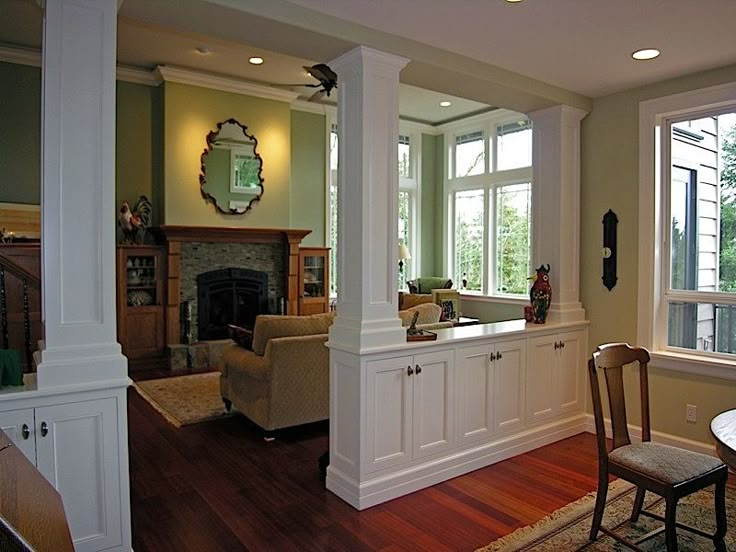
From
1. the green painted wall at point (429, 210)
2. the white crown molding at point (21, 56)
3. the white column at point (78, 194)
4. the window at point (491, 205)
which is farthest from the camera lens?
the green painted wall at point (429, 210)

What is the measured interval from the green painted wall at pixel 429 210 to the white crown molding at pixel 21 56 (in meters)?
5.53

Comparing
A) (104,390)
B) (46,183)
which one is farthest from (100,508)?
(46,183)

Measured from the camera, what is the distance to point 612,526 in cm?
283

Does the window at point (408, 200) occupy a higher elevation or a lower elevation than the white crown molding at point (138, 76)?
lower

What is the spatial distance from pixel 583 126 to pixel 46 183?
395cm

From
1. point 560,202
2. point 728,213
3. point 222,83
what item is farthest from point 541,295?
point 222,83

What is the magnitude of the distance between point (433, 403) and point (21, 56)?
5.92 metres

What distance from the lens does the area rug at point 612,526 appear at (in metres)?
2.63

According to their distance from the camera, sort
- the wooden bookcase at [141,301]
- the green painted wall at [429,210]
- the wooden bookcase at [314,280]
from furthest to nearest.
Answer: the green painted wall at [429,210] < the wooden bookcase at [314,280] < the wooden bookcase at [141,301]

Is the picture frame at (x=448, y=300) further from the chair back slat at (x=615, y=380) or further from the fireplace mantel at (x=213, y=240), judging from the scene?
the chair back slat at (x=615, y=380)

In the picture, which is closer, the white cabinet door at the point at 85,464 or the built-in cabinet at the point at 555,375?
the white cabinet door at the point at 85,464

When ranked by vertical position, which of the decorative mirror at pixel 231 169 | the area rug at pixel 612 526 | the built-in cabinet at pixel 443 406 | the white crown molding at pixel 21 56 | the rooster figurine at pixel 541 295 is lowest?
the area rug at pixel 612 526

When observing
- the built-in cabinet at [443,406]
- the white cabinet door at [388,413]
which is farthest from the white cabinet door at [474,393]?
the white cabinet door at [388,413]

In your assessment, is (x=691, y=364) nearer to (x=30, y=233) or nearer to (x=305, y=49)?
(x=305, y=49)
